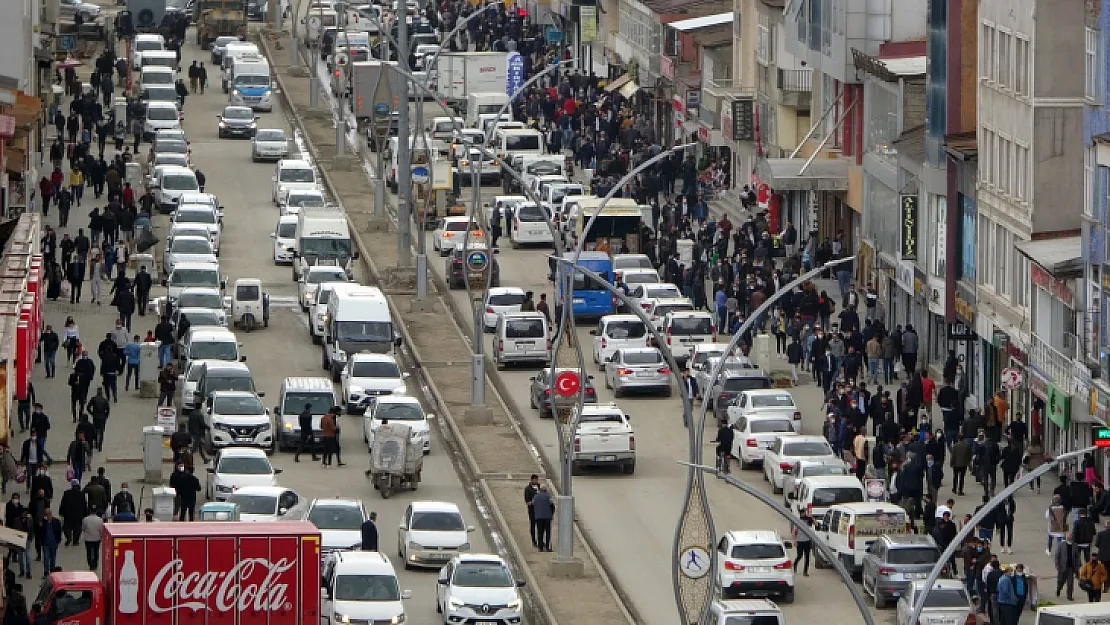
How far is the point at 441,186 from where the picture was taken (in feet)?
326

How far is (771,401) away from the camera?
66.9 meters

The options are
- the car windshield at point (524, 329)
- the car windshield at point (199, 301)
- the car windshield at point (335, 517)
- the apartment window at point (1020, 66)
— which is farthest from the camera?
the car windshield at point (199, 301)

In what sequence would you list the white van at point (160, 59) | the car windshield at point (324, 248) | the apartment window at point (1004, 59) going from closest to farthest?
the apartment window at point (1004, 59), the car windshield at point (324, 248), the white van at point (160, 59)

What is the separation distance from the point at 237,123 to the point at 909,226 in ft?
135

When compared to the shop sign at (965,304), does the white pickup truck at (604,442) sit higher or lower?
lower

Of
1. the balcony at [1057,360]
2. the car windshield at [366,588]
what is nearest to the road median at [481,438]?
the car windshield at [366,588]

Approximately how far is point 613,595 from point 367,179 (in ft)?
173

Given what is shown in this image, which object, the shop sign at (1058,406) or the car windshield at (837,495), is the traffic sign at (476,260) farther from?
the car windshield at (837,495)

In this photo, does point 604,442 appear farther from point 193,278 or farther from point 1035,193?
point 193,278

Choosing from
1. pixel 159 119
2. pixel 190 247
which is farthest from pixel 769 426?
pixel 159 119

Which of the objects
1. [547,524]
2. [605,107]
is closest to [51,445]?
[547,524]

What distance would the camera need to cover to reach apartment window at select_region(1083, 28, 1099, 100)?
202 ft

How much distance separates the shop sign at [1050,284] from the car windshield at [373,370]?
14.4m

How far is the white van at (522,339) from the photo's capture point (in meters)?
76.2
